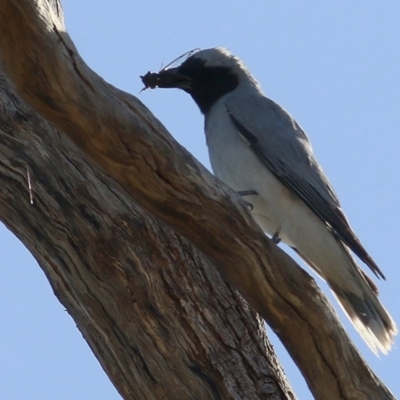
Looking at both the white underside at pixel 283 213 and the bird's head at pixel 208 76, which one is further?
the bird's head at pixel 208 76

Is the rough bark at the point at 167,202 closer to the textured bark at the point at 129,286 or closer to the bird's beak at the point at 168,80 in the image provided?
the textured bark at the point at 129,286

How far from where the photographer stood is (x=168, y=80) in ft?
23.7

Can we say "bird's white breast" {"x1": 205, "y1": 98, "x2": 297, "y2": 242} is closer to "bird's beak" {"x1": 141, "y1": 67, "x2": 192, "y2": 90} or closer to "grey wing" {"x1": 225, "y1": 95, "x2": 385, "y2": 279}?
"grey wing" {"x1": 225, "y1": 95, "x2": 385, "y2": 279}

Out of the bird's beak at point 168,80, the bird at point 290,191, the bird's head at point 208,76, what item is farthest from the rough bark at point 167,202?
the bird's head at point 208,76

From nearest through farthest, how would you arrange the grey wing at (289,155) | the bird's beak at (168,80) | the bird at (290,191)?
the bird at (290,191), the grey wing at (289,155), the bird's beak at (168,80)

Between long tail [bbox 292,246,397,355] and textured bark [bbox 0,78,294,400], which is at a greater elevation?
textured bark [bbox 0,78,294,400]

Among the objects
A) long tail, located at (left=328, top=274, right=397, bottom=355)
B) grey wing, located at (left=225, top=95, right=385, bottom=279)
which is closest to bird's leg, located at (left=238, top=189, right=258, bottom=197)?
grey wing, located at (left=225, top=95, right=385, bottom=279)

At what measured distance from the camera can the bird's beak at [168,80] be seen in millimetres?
6965

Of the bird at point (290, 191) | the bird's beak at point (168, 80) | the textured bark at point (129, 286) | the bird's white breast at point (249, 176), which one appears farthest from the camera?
the bird's beak at point (168, 80)

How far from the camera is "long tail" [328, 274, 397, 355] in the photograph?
19.5ft

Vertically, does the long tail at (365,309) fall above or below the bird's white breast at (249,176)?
below

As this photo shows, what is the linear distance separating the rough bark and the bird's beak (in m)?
2.14

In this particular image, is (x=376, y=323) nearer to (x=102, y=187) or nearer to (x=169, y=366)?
(x=169, y=366)

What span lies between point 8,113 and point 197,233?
163 cm
